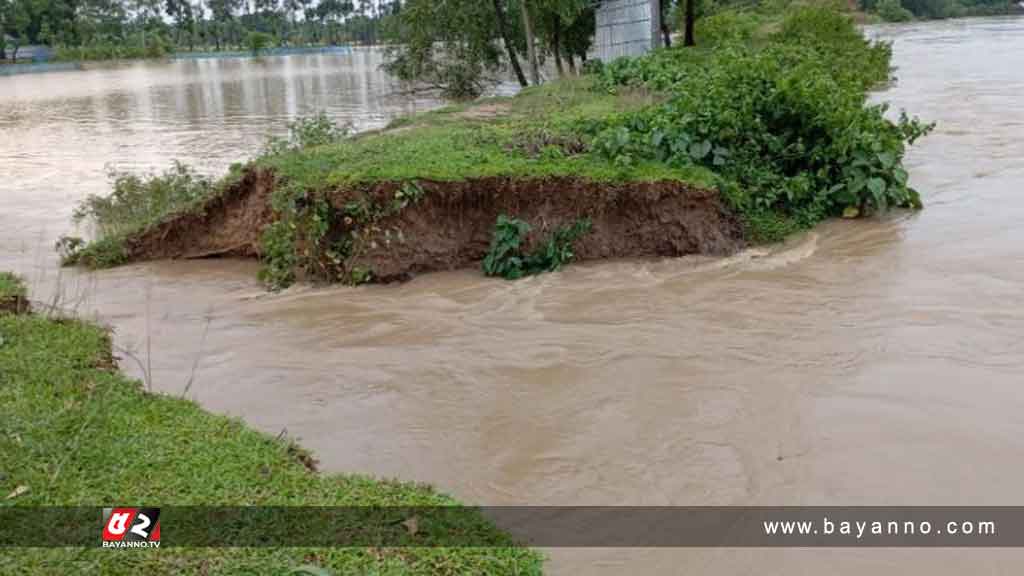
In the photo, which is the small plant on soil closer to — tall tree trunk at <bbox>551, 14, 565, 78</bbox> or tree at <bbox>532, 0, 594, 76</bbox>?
tree at <bbox>532, 0, 594, 76</bbox>

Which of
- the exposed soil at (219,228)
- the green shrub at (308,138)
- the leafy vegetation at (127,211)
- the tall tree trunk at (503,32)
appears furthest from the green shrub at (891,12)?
the exposed soil at (219,228)

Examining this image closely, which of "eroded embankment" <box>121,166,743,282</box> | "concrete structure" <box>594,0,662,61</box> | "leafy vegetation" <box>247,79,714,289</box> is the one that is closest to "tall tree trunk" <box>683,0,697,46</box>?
"concrete structure" <box>594,0,662,61</box>

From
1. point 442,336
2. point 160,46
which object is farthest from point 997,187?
point 160,46

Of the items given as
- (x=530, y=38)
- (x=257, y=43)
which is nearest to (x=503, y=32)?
(x=530, y=38)

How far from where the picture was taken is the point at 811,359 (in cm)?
584

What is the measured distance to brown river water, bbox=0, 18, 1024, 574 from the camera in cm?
434

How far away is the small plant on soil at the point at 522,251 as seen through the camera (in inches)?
313

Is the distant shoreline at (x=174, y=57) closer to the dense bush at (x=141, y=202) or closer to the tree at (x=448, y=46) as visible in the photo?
the tree at (x=448, y=46)

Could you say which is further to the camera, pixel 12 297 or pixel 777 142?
pixel 777 142

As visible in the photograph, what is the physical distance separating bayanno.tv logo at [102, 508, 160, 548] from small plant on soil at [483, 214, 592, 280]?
486 centimetres

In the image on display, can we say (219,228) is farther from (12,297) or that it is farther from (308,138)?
(12,297)

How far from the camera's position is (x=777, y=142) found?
30.1ft

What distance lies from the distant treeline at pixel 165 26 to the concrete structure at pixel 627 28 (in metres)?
31.0

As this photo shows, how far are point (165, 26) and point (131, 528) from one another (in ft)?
289
